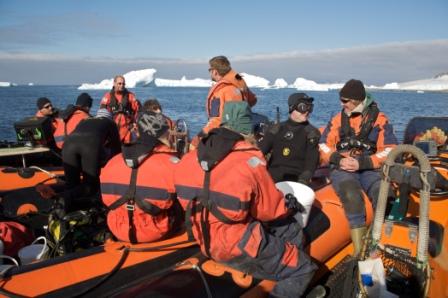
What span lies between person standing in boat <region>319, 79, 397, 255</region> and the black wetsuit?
216mm

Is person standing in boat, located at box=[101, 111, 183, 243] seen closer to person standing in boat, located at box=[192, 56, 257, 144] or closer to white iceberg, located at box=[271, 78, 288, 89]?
person standing in boat, located at box=[192, 56, 257, 144]

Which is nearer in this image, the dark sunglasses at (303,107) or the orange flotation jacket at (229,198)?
the orange flotation jacket at (229,198)

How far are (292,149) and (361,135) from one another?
657mm

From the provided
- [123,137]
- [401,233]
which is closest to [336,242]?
[401,233]

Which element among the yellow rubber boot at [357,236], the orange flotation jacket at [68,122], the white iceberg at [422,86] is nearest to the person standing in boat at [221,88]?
the yellow rubber boot at [357,236]

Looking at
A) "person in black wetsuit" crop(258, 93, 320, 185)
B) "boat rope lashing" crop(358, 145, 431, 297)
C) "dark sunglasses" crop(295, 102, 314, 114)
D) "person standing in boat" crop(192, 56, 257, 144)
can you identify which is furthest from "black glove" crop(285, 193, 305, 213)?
"person standing in boat" crop(192, 56, 257, 144)

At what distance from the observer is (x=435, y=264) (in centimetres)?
245

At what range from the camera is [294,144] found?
3.66 meters

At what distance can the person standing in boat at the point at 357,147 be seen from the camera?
304 cm

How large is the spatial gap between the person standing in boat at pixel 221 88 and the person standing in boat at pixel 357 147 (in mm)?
1017

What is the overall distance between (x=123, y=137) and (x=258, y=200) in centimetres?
→ 444

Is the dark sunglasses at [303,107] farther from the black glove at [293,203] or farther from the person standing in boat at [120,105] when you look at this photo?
the person standing in boat at [120,105]

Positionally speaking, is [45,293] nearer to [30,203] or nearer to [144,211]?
[144,211]

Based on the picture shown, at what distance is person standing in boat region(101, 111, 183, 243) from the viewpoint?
238 cm
